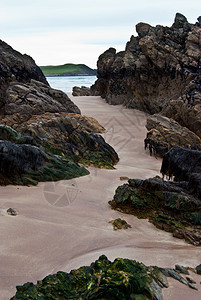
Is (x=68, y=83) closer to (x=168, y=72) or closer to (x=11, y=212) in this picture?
(x=168, y=72)

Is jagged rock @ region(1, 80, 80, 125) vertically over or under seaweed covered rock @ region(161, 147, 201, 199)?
over

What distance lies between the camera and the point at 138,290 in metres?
2.74

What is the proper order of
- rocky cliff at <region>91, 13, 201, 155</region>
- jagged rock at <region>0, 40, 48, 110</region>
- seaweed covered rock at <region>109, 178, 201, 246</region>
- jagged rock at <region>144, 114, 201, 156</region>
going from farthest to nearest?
1. rocky cliff at <region>91, 13, 201, 155</region>
2. jagged rock at <region>0, 40, 48, 110</region>
3. jagged rock at <region>144, 114, 201, 156</region>
4. seaweed covered rock at <region>109, 178, 201, 246</region>

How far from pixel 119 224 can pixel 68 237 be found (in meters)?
0.99

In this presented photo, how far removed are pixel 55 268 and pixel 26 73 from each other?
38.1ft

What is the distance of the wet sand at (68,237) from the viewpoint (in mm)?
3262

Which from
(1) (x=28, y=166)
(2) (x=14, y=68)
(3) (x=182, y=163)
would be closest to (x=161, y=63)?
(2) (x=14, y=68)

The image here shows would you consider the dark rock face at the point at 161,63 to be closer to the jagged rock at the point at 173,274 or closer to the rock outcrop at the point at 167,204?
the rock outcrop at the point at 167,204

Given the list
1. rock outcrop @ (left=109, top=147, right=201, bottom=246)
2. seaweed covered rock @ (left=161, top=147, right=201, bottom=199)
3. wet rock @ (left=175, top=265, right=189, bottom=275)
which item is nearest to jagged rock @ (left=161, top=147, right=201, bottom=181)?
seaweed covered rock @ (left=161, top=147, right=201, bottom=199)

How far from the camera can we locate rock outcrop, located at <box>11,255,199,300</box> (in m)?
2.66

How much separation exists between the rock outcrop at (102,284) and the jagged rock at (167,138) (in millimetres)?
8629

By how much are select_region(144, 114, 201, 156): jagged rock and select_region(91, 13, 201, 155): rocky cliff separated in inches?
59.0

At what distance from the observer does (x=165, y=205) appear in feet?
17.7

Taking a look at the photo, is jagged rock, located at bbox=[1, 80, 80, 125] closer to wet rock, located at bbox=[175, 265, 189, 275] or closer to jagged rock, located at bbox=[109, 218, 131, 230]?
jagged rock, located at bbox=[109, 218, 131, 230]
